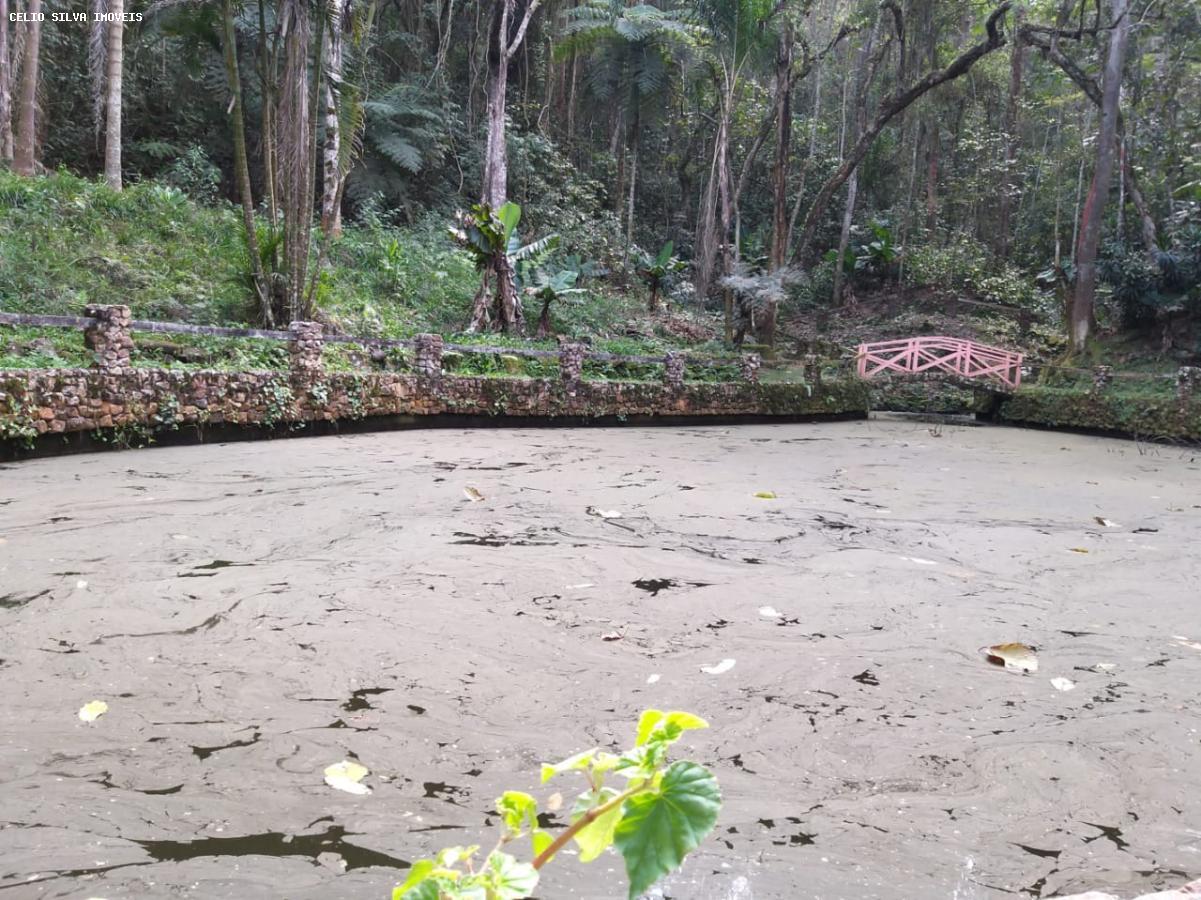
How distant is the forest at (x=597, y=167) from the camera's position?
10.8 meters

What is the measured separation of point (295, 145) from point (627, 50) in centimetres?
1282

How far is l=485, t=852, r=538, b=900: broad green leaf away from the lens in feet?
2.34

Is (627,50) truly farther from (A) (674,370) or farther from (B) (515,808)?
(B) (515,808)

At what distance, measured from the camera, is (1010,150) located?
20.4 meters

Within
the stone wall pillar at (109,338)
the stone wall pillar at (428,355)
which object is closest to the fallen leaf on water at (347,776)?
the stone wall pillar at (109,338)

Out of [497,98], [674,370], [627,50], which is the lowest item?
[674,370]

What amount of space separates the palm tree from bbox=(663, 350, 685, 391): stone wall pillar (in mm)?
8246

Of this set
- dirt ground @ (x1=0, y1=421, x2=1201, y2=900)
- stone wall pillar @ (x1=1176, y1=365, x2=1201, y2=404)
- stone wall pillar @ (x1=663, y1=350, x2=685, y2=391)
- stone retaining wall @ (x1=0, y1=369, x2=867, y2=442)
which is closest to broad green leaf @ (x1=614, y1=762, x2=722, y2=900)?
A: dirt ground @ (x1=0, y1=421, x2=1201, y2=900)

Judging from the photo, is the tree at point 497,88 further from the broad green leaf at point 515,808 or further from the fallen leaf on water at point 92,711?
the broad green leaf at point 515,808

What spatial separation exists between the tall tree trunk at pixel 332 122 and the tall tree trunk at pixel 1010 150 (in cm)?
1483

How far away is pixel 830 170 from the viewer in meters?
23.4

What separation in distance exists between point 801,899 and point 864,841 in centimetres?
27

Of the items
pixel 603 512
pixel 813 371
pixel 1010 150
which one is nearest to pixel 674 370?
pixel 813 371

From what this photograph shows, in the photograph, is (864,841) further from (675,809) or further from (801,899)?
(675,809)
